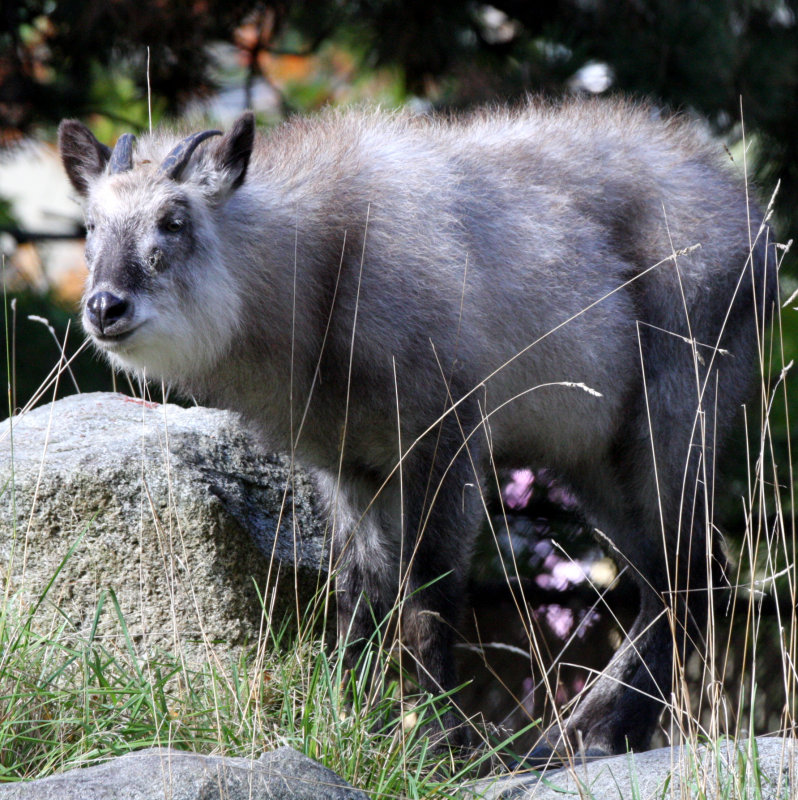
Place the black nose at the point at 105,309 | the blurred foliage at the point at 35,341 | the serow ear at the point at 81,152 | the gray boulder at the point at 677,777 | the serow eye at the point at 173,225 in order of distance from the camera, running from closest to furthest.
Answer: the gray boulder at the point at 677,777 < the black nose at the point at 105,309 < the serow eye at the point at 173,225 < the serow ear at the point at 81,152 < the blurred foliage at the point at 35,341

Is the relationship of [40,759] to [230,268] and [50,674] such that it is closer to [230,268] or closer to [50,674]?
[50,674]

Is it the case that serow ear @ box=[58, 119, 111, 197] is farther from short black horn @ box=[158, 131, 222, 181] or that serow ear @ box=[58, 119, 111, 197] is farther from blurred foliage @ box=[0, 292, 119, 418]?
blurred foliage @ box=[0, 292, 119, 418]

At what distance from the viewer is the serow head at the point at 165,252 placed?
354cm

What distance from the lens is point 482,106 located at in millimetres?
4914

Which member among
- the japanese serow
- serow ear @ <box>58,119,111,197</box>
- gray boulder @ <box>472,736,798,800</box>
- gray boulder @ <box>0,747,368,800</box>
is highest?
serow ear @ <box>58,119,111,197</box>

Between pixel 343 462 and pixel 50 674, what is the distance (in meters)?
1.23

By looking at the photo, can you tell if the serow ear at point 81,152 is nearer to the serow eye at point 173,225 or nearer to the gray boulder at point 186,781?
the serow eye at point 173,225

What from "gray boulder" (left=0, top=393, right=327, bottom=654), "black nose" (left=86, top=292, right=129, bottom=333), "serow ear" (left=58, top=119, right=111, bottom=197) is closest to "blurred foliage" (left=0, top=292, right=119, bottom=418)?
"gray boulder" (left=0, top=393, right=327, bottom=654)

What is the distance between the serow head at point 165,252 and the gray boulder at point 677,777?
160 centimetres

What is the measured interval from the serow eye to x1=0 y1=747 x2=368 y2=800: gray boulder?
167cm

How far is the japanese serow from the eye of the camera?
3.78m

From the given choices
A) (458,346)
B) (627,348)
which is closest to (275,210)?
(458,346)

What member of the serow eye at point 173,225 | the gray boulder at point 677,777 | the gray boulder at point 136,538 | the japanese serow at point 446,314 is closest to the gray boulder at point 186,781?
the gray boulder at point 677,777

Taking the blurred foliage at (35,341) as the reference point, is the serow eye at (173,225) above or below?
above
